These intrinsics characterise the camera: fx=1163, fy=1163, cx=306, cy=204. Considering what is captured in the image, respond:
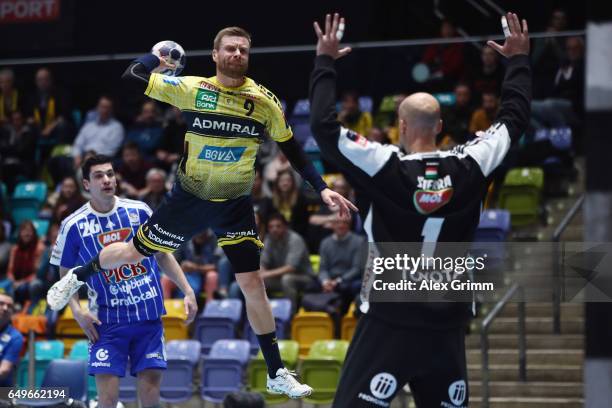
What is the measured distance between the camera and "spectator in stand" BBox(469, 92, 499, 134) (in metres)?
14.3

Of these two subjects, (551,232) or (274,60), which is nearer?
(551,232)

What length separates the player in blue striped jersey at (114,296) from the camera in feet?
26.7

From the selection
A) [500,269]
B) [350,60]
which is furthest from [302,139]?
[500,269]

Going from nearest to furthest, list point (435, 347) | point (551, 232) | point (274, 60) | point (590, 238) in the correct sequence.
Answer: point (590, 238) → point (435, 347) → point (551, 232) → point (274, 60)

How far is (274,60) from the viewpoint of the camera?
15.1 meters

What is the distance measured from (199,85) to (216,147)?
16.7 inches

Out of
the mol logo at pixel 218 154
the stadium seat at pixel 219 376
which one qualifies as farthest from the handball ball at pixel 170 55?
the stadium seat at pixel 219 376

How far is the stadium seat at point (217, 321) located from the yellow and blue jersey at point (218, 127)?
5431mm

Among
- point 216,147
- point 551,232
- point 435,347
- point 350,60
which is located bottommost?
point 435,347

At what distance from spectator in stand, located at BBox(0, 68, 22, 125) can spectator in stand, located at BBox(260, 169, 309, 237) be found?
5.10m

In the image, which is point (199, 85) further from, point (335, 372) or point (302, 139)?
point (302, 139)

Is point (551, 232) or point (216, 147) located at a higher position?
point (551, 232)

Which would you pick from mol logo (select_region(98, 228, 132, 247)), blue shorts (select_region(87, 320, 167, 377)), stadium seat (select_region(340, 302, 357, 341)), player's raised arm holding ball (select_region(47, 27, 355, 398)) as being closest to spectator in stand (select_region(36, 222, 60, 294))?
stadium seat (select_region(340, 302, 357, 341))

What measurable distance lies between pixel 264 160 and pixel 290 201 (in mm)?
1356
